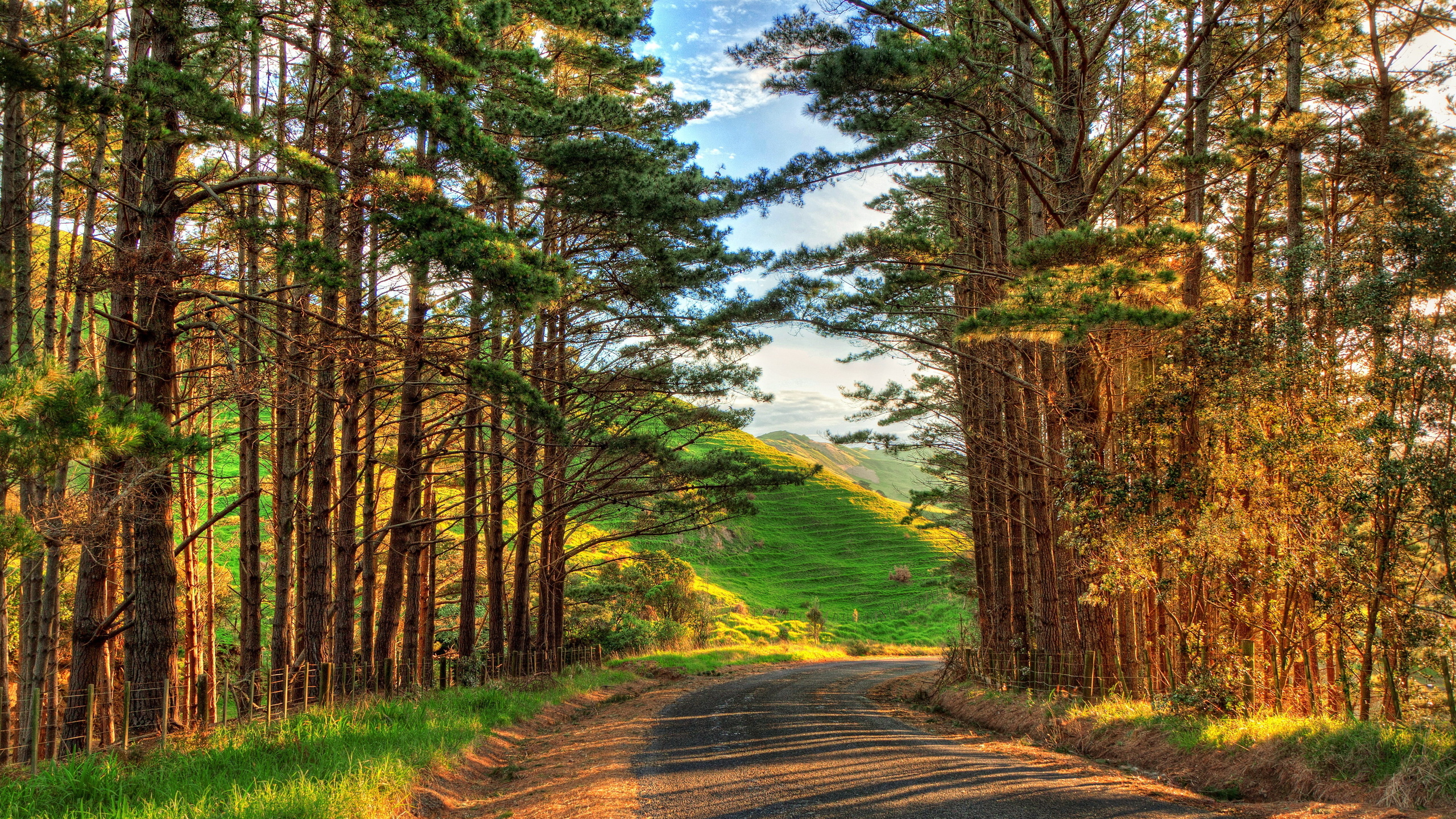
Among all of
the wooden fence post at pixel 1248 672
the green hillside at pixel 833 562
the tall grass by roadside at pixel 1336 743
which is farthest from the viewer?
the green hillside at pixel 833 562

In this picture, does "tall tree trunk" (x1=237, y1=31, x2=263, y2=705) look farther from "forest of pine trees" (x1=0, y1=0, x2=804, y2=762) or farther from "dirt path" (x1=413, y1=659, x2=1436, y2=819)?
"dirt path" (x1=413, y1=659, x2=1436, y2=819)

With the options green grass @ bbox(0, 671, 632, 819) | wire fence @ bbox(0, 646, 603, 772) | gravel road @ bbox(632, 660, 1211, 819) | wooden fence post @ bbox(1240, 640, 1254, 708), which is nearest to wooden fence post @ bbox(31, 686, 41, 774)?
wire fence @ bbox(0, 646, 603, 772)

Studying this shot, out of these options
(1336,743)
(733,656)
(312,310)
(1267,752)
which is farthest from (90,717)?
(733,656)

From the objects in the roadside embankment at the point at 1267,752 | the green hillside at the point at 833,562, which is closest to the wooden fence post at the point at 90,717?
the roadside embankment at the point at 1267,752

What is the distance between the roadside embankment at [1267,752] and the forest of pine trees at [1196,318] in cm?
86

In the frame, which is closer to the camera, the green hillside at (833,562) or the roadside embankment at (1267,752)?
the roadside embankment at (1267,752)

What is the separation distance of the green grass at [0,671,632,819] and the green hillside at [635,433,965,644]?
2516cm

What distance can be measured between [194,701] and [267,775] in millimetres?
11767

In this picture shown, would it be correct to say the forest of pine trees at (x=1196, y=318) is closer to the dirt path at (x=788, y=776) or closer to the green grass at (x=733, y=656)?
the dirt path at (x=788, y=776)

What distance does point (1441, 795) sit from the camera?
5.14 m

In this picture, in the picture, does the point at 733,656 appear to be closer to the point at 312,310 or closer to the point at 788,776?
the point at 312,310

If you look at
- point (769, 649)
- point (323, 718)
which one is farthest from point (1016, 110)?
point (769, 649)

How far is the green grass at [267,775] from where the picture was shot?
16.5ft

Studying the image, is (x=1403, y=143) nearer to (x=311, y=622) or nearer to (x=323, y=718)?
(x=323, y=718)
